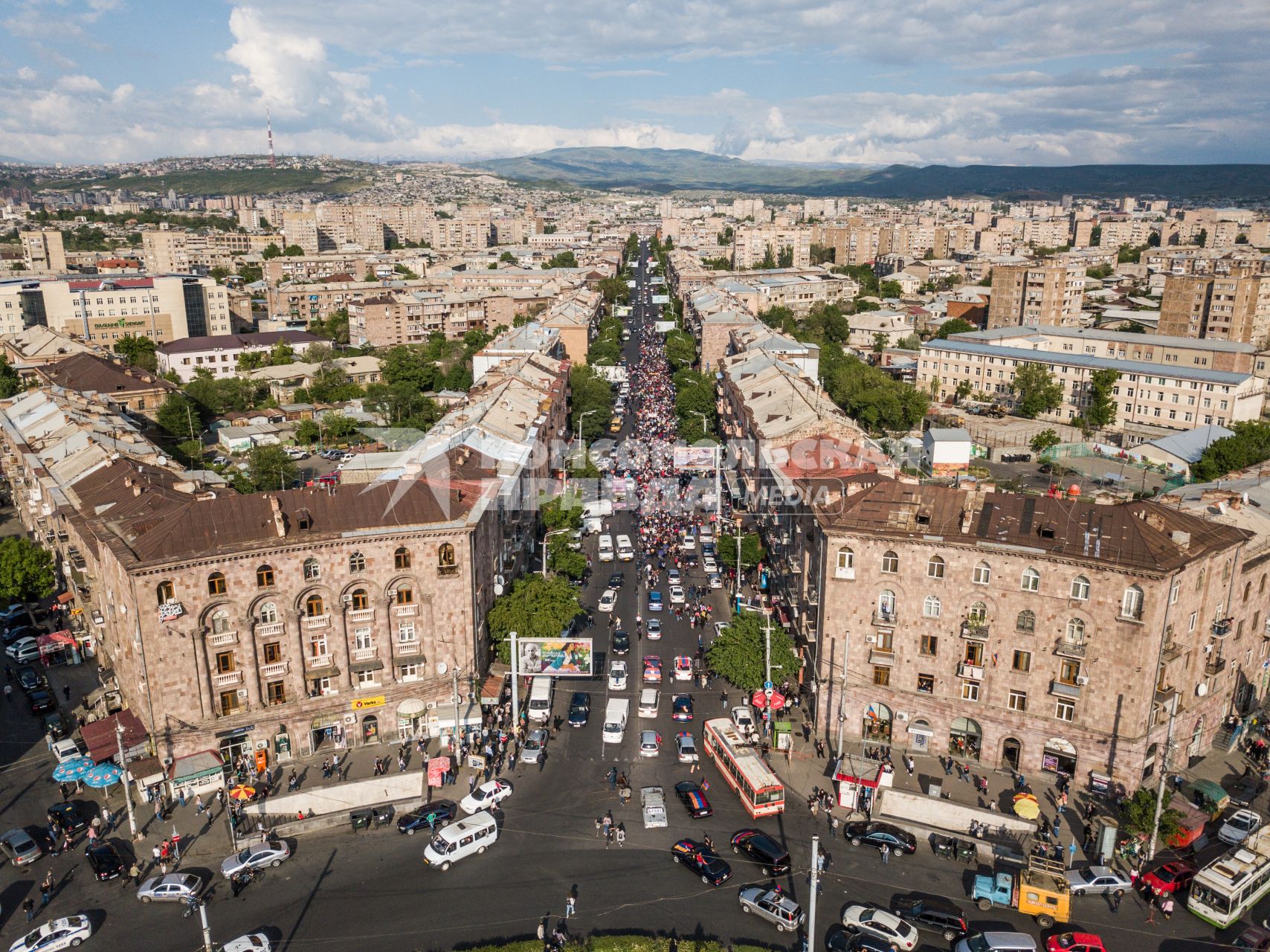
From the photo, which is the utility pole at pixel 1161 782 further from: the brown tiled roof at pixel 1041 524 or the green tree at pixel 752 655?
the green tree at pixel 752 655

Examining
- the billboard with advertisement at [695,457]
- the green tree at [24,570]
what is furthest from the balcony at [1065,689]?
the green tree at [24,570]

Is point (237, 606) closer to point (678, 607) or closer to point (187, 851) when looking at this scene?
point (187, 851)

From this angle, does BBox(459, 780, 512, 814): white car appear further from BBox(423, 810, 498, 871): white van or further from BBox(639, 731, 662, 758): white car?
BBox(639, 731, 662, 758): white car

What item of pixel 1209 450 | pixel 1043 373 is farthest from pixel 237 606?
pixel 1043 373

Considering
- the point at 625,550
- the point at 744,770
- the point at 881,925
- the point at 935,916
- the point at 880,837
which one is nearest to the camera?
the point at 881,925

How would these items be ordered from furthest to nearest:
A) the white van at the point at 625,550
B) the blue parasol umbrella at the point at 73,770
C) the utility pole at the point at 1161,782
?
the white van at the point at 625,550 → the blue parasol umbrella at the point at 73,770 → the utility pole at the point at 1161,782

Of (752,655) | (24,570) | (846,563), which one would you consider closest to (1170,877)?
(846,563)

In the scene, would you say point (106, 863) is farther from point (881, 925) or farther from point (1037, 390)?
point (1037, 390)
